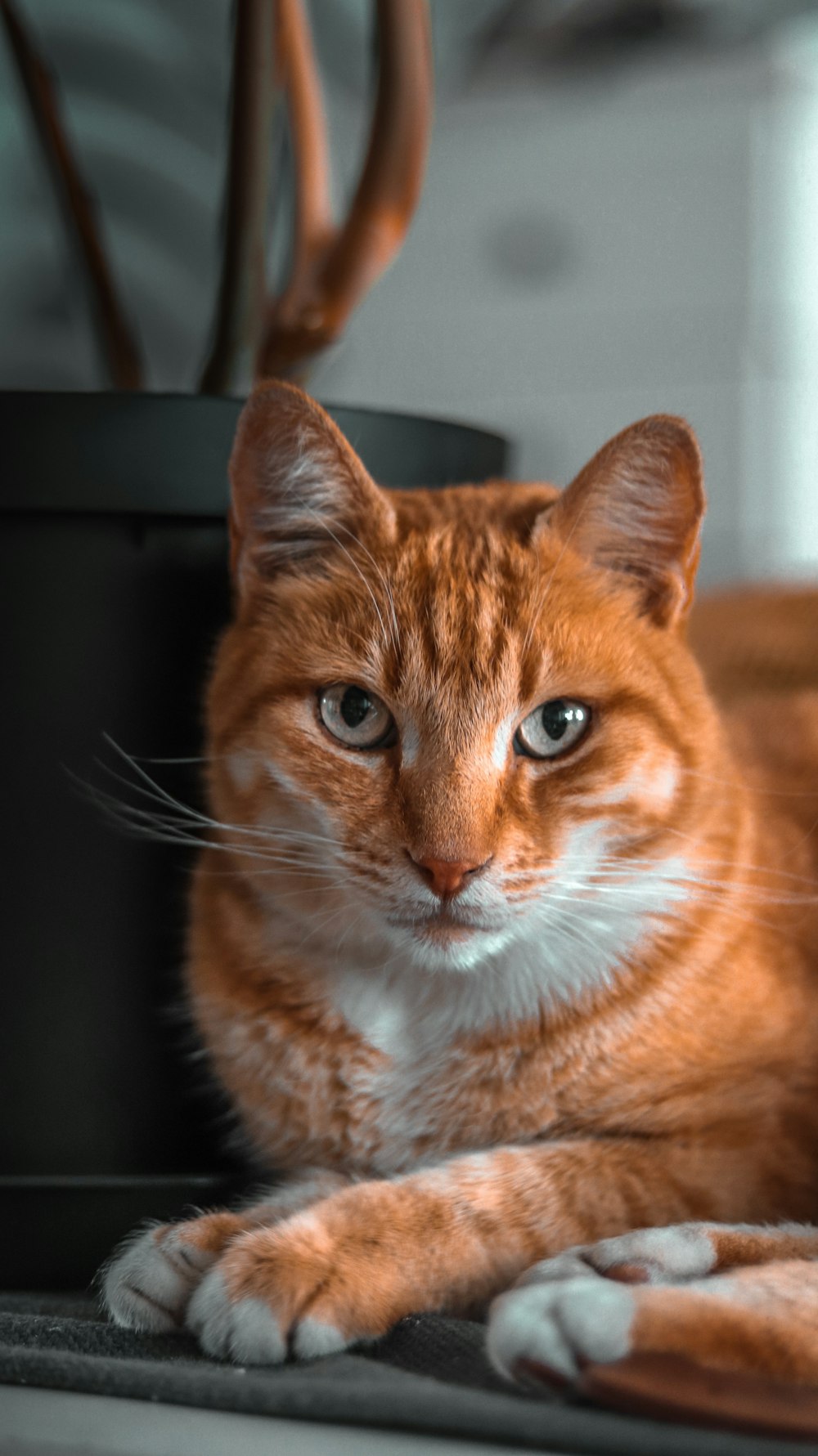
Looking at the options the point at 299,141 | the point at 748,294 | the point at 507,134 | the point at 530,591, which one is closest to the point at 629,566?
the point at 530,591

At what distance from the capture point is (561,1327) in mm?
826

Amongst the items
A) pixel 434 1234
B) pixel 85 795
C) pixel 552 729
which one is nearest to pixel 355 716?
pixel 552 729

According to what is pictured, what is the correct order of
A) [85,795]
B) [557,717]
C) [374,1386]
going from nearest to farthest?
[374,1386]
[557,717]
[85,795]

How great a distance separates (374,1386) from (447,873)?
14.6 inches

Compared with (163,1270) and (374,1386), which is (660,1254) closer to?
(374,1386)

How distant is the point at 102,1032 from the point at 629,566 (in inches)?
27.2

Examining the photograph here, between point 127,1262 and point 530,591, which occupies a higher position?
point 530,591

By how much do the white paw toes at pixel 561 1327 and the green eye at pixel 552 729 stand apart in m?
0.46

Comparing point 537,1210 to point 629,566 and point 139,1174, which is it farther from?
point 629,566

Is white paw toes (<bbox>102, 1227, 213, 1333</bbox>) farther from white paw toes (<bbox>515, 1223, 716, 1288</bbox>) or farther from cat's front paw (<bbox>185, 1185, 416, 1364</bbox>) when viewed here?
white paw toes (<bbox>515, 1223, 716, 1288</bbox>)

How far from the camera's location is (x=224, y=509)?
4.21 feet

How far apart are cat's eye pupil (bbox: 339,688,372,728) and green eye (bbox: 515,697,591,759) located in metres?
0.14

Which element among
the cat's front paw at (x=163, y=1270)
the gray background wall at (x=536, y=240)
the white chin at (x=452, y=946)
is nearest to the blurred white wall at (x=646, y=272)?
the gray background wall at (x=536, y=240)

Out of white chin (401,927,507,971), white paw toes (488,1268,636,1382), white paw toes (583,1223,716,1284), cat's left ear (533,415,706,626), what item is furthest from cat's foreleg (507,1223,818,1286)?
cat's left ear (533,415,706,626)
